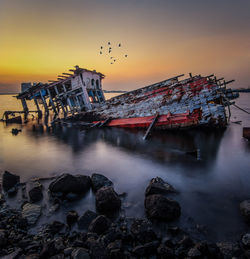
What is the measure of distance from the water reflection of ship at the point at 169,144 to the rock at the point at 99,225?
500cm

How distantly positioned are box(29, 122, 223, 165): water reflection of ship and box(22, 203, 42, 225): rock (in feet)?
18.3

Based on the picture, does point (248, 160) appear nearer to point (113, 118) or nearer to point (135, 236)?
point (135, 236)

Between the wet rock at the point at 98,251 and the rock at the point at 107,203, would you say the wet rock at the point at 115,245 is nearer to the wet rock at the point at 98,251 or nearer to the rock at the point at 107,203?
the wet rock at the point at 98,251

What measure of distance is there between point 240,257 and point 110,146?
887cm

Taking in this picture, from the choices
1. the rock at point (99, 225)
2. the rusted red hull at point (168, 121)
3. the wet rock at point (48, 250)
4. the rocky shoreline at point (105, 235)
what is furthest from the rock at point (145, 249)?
the rusted red hull at point (168, 121)

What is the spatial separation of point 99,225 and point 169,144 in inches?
310

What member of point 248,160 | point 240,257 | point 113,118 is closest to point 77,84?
point 113,118

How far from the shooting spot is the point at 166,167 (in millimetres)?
7148

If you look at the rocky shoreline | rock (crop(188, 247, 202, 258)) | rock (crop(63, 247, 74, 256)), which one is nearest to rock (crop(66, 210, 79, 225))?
the rocky shoreline

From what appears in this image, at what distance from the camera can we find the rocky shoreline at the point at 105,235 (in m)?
2.85

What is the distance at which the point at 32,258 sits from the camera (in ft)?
8.75

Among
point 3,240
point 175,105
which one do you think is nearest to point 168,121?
point 175,105

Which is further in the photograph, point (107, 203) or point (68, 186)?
point (68, 186)

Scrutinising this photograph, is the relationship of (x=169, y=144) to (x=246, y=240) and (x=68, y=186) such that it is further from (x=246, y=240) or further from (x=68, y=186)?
(x=246, y=240)
